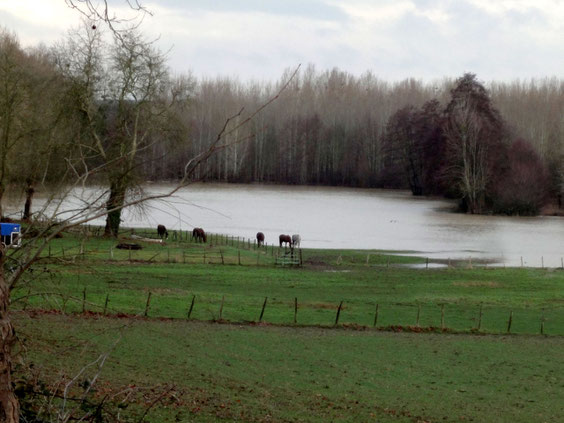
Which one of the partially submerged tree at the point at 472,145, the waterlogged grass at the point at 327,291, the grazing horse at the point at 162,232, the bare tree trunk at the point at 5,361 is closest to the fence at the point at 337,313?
the waterlogged grass at the point at 327,291

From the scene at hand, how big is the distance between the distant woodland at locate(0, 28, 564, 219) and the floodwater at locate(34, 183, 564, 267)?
5.76 metres

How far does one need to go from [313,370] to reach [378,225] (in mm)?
53962

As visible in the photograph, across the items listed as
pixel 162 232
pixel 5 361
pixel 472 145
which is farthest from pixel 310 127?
pixel 5 361

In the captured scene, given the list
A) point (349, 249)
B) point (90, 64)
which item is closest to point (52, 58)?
point (90, 64)

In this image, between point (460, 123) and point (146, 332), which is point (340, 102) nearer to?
point (460, 123)

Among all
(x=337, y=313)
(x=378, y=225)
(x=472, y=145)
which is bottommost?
(x=337, y=313)

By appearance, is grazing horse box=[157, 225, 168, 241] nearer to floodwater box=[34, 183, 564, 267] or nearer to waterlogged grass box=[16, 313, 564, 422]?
floodwater box=[34, 183, 564, 267]

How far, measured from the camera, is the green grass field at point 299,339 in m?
14.9

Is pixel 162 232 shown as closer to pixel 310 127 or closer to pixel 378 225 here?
pixel 378 225

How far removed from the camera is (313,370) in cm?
2053

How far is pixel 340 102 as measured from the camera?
174 meters

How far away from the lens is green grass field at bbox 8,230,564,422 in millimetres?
14945

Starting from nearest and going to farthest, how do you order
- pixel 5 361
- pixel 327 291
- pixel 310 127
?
pixel 5 361 → pixel 327 291 → pixel 310 127

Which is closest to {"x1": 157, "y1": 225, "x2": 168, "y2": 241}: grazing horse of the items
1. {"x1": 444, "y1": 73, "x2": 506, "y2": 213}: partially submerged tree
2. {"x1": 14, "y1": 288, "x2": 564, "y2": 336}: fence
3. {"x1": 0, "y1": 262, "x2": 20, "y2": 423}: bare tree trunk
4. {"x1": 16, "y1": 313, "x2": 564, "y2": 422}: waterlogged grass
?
{"x1": 14, "y1": 288, "x2": 564, "y2": 336}: fence
